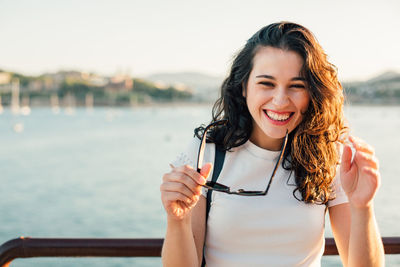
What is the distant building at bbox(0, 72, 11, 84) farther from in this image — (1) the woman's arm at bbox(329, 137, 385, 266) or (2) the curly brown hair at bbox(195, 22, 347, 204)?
(1) the woman's arm at bbox(329, 137, 385, 266)

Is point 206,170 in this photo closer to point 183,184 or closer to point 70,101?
point 183,184

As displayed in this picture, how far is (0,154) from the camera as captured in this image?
72.5ft

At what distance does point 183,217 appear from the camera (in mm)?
1077

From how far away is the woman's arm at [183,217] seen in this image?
978 millimetres

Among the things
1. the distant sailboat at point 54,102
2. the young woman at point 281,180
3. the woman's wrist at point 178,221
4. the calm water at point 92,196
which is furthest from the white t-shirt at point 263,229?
the distant sailboat at point 54,102

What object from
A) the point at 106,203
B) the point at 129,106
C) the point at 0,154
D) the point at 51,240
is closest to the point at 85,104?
the point at 129,106

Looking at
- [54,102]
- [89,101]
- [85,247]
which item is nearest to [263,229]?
[85,247]

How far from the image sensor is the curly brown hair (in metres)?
1.23

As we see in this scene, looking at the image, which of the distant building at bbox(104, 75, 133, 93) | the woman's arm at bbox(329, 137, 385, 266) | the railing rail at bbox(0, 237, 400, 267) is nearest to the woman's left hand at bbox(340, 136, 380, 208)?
the woman's arm at bbox(329, 137, 385, 266)

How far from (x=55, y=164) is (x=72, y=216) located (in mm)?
8655

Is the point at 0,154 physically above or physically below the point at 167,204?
below

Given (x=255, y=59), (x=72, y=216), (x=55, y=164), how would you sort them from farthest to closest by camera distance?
(x=55, y=164) < (x=72, y=216) < (x=255, y=59)

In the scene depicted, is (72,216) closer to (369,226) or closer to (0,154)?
(369,226)

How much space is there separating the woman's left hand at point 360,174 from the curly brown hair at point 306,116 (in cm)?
14
